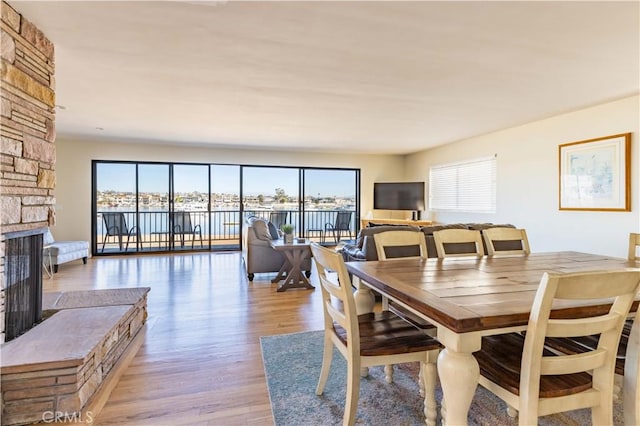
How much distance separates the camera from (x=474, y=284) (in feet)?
5.41

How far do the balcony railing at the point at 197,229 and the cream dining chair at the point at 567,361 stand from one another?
711 cm

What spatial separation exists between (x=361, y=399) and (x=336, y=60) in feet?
8.22

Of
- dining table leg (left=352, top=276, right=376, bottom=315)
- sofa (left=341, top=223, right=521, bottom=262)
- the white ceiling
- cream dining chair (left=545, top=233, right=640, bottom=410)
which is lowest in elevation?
cream dining chair (left=545, top=233, right=640, bottom=410)

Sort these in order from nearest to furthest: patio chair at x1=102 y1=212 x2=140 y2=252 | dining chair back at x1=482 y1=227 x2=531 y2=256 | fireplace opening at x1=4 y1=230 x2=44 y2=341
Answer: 1. fireplace opening at x1=4 y1=230 x2=44 y2=341
2. dining chair back at x1=482 y1=227 x2=531 y2=256
3. patio chair at x1=102 y1=212 x2=140 y2=252

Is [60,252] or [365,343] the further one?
[60,252]

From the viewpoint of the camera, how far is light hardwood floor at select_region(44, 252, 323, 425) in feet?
5.94

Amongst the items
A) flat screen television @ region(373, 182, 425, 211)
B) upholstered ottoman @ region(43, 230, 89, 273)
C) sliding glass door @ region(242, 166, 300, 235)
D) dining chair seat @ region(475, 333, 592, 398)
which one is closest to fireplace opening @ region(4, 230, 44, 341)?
dining chair seat @ region(475, 333, 592, 398)

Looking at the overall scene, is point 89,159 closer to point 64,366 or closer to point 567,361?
point 64,366

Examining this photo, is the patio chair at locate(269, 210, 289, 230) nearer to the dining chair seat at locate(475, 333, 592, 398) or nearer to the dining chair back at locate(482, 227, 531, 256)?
the dining chair back at locate(482, 227, 531, 256)

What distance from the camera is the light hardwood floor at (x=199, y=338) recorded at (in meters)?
1.81

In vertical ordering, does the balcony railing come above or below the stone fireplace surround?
above

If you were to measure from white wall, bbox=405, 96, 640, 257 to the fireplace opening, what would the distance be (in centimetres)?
561

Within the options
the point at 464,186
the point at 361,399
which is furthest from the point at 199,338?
the point at 464,186

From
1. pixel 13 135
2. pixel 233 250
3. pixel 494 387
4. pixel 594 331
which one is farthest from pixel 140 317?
pixel 233 250
